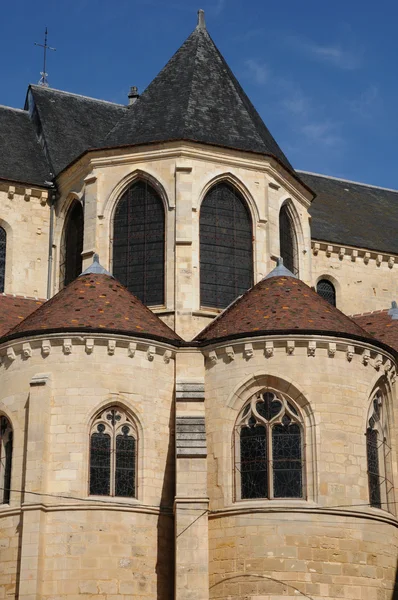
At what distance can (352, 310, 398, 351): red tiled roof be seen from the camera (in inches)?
1187

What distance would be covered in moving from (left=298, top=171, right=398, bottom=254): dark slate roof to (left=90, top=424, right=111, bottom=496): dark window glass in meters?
14.3

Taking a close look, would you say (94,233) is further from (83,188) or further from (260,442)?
(260,442)

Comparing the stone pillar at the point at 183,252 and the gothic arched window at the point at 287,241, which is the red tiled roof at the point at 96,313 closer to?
the stone pillar at the point at 183,252

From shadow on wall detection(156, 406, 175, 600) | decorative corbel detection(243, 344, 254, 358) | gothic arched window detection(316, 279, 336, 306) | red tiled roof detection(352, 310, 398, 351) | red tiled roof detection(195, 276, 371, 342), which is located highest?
gothic arched window detection(316, 279, 336, 306)

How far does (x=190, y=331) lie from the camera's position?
2978 centimetres

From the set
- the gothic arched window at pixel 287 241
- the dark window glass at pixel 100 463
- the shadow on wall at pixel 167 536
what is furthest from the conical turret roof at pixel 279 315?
the gothic arched window at pixel 287 241

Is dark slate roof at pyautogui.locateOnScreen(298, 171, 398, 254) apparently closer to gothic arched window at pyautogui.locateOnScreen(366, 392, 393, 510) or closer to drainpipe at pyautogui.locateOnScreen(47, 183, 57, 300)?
drainpipe at pyautogui.locateOnScreen(47, 183, 57, 300)

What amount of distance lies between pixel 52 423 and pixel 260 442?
473cm

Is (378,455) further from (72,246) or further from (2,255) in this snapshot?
(2,255)

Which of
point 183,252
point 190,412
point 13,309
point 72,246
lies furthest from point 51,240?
point 190,412

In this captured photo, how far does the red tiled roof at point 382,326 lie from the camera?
98.9 feet

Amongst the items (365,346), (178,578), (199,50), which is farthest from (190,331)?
(199,50)

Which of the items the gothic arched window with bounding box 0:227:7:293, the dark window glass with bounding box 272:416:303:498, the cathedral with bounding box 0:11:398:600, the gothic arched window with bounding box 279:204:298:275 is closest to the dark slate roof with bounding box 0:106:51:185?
the gothic arched window with bounding box 0:227:7:293

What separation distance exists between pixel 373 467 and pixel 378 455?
0.45 metres
